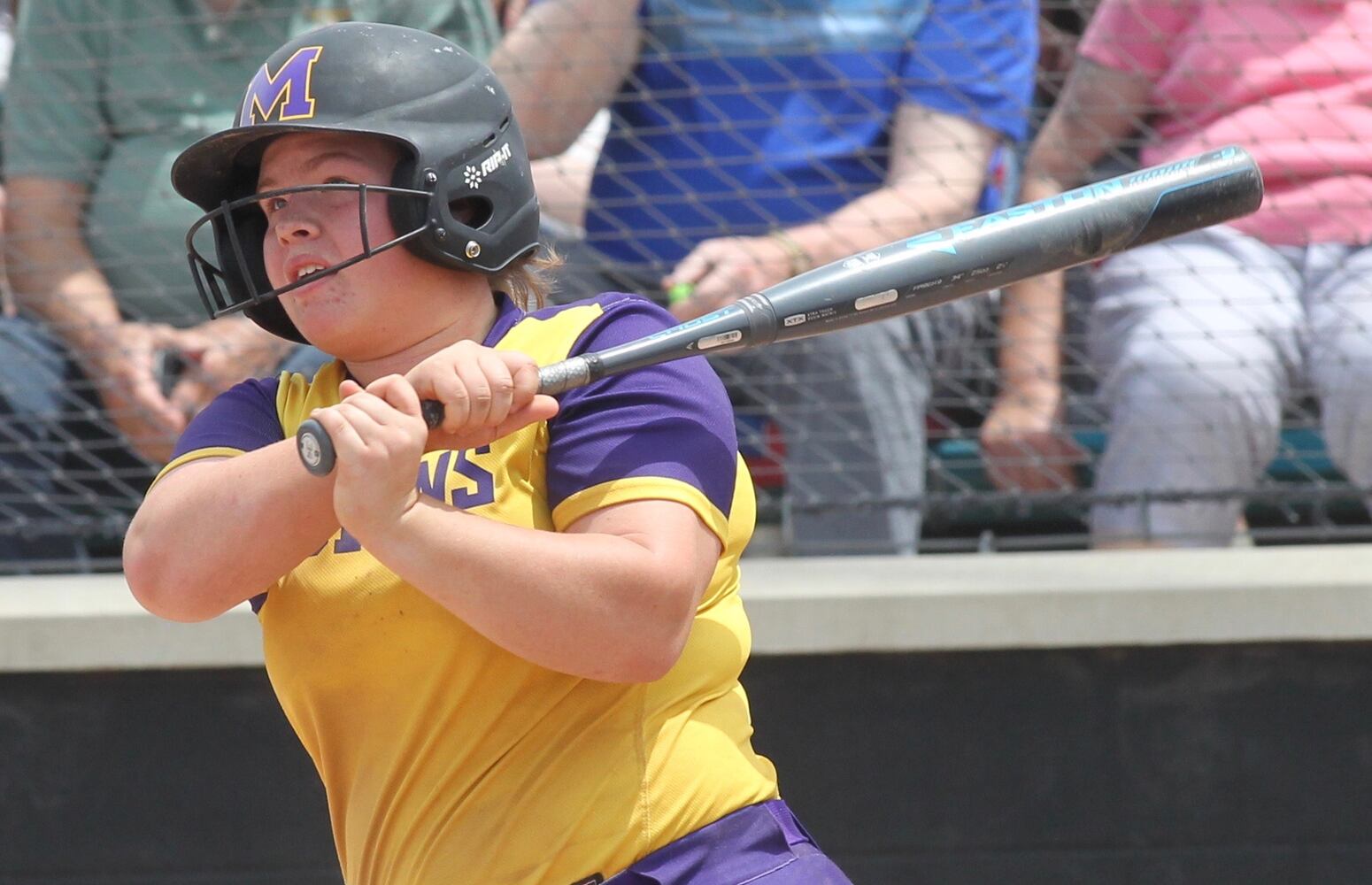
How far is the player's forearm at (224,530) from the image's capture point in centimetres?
121

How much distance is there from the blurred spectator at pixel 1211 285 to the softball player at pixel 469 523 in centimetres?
152

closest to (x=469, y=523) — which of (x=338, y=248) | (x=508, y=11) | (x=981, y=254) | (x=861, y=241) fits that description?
(x=338, y=248)

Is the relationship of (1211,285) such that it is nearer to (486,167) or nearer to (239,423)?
(486,167)

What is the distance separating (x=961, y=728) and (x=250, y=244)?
53.9 inches

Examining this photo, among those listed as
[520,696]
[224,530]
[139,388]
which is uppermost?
[224,530]

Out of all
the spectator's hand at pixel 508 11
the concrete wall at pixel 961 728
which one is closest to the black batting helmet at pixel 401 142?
the concrete wall at pixel 961 728

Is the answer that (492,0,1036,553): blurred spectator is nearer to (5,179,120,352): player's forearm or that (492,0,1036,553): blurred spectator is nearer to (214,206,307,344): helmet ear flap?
(5,179,120,352): player's forearm

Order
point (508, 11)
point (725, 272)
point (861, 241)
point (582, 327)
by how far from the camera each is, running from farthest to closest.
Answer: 1. point (508, 11)
2. point (861, 241)
3. point (725, 272)
4. point (582, 327)

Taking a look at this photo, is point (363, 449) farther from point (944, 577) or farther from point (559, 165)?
point (559, 165)

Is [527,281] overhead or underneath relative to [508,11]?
overhead

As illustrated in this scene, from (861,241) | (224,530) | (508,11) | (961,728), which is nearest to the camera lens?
(224,530)

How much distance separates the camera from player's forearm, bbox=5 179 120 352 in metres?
2.93

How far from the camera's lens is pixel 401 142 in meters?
1.33

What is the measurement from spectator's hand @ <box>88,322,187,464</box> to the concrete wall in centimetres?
50
